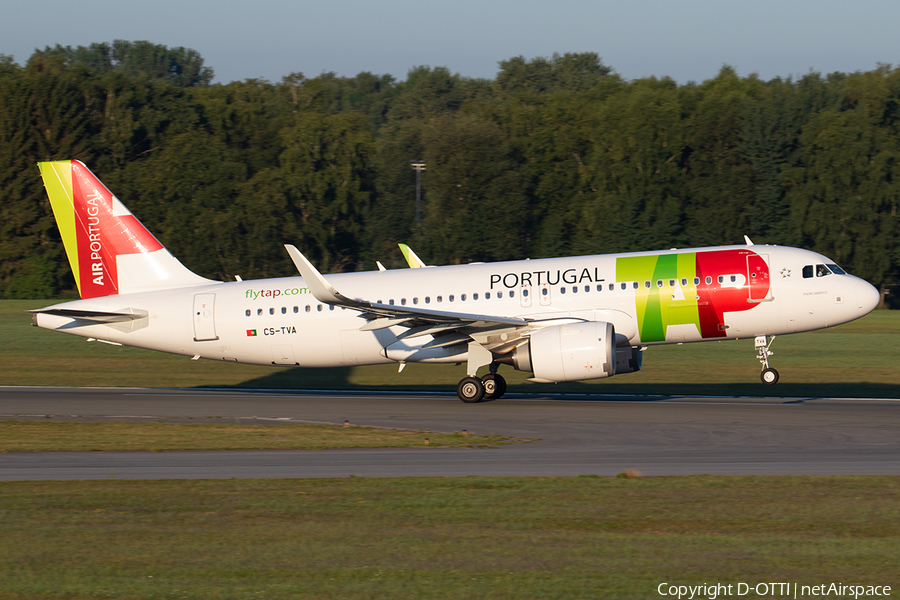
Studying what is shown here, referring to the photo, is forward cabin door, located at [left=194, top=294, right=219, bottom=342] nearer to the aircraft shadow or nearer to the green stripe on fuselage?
the aircraft shadow

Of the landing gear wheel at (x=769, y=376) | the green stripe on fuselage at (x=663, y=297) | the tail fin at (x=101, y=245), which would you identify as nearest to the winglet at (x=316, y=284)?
the tail fin at (x=101, y=245)

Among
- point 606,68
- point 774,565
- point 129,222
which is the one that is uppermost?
point 606,68

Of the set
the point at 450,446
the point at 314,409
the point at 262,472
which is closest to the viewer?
the point at 262,472

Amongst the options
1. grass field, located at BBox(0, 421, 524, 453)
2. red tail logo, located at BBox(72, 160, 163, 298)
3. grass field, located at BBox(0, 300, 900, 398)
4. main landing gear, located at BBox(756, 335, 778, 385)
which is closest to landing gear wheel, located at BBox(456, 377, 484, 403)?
grass field, located at BBox(0, 300, 900, 398)

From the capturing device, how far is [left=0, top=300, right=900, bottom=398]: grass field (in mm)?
30609

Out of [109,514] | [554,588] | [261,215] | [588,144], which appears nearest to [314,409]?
[109,514]

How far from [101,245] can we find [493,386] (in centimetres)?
1225

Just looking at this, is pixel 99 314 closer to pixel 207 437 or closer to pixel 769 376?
pixel 207 437

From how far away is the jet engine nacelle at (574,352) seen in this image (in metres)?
24.0

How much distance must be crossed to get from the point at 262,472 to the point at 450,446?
4.15 m

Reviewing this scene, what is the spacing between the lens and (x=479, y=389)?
85.8 ft

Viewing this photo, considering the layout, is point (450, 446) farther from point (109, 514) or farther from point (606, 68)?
point (606, 68)

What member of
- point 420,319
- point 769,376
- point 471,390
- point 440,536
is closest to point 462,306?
point 420,319

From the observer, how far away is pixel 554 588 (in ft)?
32.0
